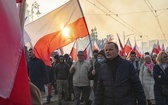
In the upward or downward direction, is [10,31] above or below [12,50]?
above

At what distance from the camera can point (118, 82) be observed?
4379 millimetres

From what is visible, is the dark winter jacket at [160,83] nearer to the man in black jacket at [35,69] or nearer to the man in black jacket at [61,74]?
the man in black jacket at [35,69]

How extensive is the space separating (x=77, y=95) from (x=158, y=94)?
4.03 meters

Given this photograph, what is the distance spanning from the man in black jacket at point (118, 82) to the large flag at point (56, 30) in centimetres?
281

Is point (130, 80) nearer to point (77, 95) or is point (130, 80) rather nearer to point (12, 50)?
point (12, 50)

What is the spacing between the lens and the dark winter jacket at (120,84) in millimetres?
4367

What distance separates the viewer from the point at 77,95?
9836mm

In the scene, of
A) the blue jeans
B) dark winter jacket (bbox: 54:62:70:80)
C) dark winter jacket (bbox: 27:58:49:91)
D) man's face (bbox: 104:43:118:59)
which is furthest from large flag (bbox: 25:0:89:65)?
dark winter jacket (bbox: 54:62:70:80)

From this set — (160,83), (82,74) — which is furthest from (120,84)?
(82,74)

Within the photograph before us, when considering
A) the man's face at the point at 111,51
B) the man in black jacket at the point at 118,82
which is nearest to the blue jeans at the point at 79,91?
the man in black jacket at the point at 118,82

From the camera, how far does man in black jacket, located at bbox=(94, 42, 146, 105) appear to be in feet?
14.3

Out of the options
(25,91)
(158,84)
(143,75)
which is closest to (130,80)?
(158,84)

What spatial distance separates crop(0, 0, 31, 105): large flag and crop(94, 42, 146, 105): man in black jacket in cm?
238

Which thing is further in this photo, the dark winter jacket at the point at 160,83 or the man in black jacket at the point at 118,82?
the dark winter jacket at the point at 160,83
